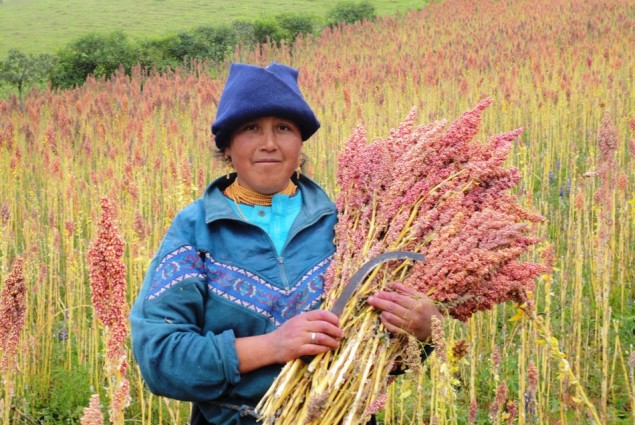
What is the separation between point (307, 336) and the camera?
1.58 meters

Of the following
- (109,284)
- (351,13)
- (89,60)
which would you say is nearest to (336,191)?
(109,284)

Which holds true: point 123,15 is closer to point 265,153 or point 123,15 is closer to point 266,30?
point 266,30

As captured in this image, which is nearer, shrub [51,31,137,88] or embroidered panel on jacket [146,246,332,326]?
embroidered panel on jacket [146,246,332,326]

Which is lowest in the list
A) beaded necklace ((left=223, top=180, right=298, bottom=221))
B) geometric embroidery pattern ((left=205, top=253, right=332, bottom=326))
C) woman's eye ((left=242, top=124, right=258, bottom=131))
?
geometric embroidery pattern ((left=205, top=253, right=332, bottom=326))

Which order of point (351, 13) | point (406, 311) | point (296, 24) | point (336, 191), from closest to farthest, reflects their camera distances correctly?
point (406, 311), point (336, 191), point (296, 24), point (351, 13)

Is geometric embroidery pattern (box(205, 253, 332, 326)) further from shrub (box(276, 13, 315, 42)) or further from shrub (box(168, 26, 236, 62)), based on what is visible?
shrub (box(276, 13, 315, 42))

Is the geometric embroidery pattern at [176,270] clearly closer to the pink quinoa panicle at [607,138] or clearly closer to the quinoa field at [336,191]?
the quinoa field at [336,191]

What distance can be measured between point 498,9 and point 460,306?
18445mm

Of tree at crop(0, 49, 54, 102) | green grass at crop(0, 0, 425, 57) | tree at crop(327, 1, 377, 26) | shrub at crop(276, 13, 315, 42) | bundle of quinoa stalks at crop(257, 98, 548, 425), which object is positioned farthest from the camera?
tree at crop(327, 1, 377, 26)

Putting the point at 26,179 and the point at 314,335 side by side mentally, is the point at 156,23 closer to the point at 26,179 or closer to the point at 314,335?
the point at 26,179

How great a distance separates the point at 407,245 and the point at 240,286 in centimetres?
44

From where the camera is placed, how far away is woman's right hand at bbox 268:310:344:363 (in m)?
1.58

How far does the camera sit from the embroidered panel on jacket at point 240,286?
1724 mm

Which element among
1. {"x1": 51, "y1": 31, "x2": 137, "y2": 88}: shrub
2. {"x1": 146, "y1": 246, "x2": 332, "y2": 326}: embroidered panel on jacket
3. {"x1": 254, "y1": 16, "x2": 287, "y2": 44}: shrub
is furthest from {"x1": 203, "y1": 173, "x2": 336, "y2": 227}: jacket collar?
{"x1": 254, "y1": 16, "x2": 287, "y2": 44}: shrub
